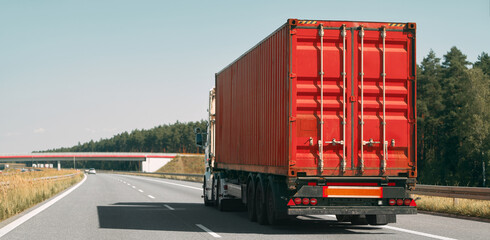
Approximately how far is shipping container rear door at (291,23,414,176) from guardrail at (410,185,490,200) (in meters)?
4.72

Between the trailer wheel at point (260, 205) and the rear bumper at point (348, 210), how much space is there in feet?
5.47

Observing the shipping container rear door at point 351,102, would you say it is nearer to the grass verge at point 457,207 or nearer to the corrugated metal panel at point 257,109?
the corrugated metal panel at point 257,109

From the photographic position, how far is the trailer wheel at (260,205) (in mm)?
12250

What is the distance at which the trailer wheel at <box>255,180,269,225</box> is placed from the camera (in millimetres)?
12250

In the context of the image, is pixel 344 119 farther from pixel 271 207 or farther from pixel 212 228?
pixel 212 228

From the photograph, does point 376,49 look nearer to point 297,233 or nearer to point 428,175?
point 297,233

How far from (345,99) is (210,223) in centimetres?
439

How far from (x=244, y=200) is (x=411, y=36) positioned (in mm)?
5512

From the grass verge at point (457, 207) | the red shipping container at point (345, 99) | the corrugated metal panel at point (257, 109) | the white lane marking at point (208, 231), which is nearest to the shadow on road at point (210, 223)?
the white lane marking at point (208, 231)

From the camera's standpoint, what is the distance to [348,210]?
35.1ft

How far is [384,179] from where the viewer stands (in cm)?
1077

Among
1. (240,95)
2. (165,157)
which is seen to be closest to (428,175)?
(240,95)

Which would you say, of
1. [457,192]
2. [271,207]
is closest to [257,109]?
[271,207]

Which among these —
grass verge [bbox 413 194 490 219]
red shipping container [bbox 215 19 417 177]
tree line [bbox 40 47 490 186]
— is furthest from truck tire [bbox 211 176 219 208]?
tree line [bbox 40 47 490 186]
